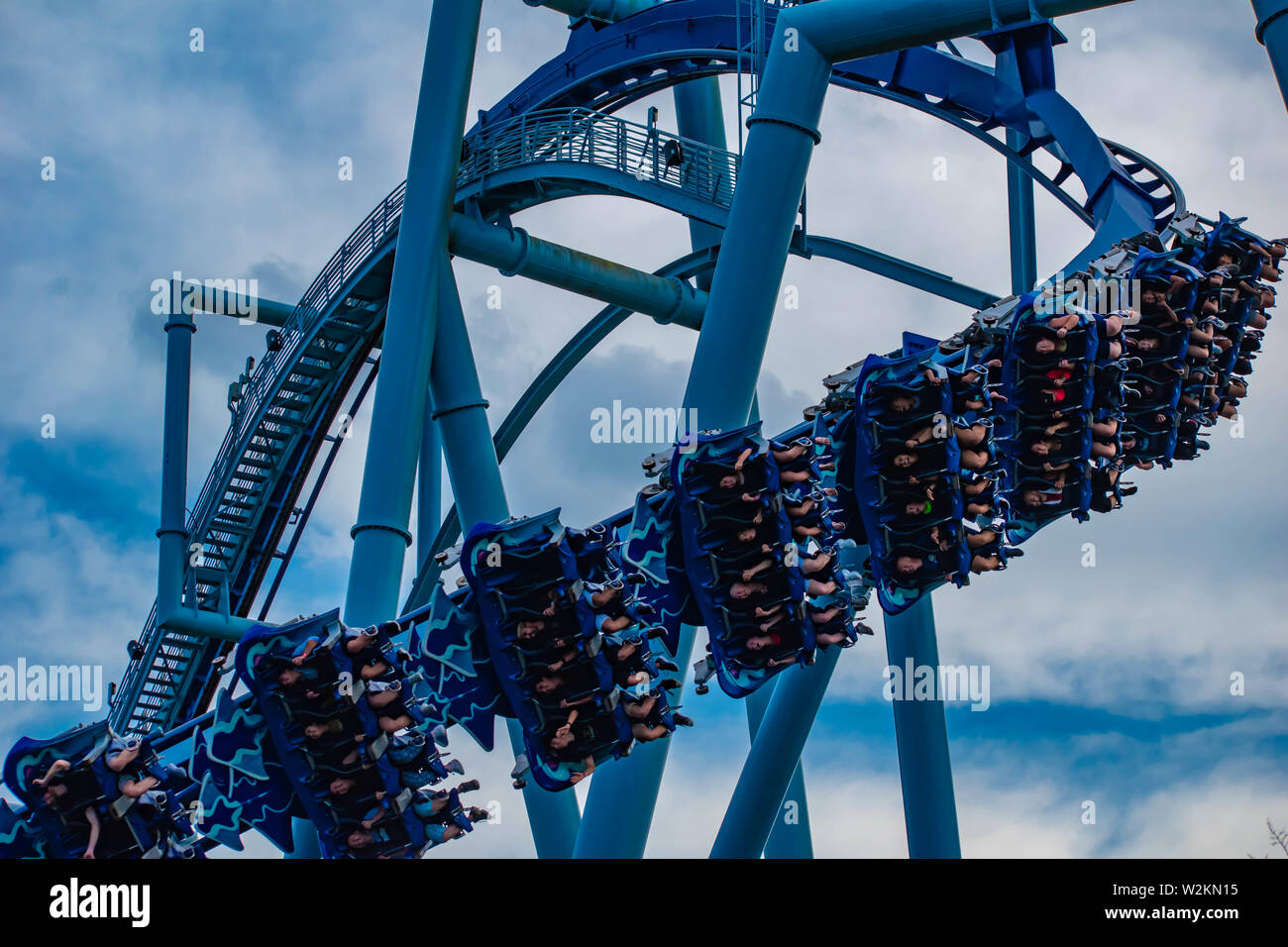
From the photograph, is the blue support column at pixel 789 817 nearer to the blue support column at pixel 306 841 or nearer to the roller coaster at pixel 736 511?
the roller coaster at pixel 736 511

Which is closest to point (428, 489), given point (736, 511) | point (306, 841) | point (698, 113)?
point (698, 113)

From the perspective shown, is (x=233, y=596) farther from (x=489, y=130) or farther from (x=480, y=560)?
(x=480, y=560)

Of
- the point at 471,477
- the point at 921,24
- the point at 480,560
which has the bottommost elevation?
the point at 480,560

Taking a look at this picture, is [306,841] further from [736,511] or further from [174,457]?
[174,457]

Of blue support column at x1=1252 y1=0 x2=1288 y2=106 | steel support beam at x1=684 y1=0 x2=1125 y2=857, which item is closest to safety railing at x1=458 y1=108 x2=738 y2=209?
steel support beam at x1=684 y1=0 x2=1125 y2=857

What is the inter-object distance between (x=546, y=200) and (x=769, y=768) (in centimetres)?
418

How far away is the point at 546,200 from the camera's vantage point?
11609mm

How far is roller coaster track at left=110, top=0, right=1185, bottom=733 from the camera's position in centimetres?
929

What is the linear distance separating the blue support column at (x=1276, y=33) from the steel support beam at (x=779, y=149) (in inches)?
46.7

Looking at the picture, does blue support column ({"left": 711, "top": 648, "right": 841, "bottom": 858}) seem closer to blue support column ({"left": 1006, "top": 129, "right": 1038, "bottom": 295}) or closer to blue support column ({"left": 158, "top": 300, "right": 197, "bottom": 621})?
blue support column ({"left": 1006, "top": 129, "right": 1038, "bottom": 295})

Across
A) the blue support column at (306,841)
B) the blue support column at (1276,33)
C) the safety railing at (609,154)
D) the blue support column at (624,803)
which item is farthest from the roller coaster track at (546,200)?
the blue support column at (306,841)

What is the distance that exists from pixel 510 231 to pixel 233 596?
17.4ft

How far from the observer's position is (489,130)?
38.8ft
